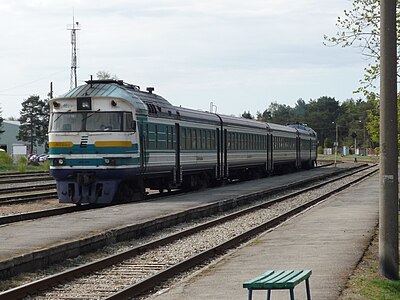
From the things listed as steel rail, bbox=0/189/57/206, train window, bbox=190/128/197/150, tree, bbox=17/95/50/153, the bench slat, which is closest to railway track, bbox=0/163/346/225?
steel rail, bbox=0/189/57/206

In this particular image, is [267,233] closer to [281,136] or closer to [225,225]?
[225,225]

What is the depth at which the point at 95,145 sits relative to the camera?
73.7 ft

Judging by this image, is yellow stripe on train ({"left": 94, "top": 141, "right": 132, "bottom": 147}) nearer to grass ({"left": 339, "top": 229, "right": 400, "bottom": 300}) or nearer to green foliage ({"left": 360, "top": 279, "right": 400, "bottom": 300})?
grass ({"left": 339, "top": 229, "right": 400, "bottom": 300})

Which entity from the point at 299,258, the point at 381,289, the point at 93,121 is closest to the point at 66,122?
the point at 93,121

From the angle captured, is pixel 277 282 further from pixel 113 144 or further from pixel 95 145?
pixel 95 145

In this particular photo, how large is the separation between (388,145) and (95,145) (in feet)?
43.8

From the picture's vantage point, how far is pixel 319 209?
22.5 m

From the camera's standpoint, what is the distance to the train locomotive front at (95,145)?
22281 mm

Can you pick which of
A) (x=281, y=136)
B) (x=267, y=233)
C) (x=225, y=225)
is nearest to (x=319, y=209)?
(x=225, y=225)

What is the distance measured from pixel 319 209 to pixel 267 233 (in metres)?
6.43

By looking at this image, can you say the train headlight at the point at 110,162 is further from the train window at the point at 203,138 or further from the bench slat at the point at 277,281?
the bench slat at the point at 277,281

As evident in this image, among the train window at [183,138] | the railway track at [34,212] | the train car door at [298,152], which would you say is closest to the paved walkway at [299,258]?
the railway track at [34,212]

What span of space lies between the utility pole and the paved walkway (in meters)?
0.67

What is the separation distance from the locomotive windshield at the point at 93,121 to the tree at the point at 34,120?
10699 cm
